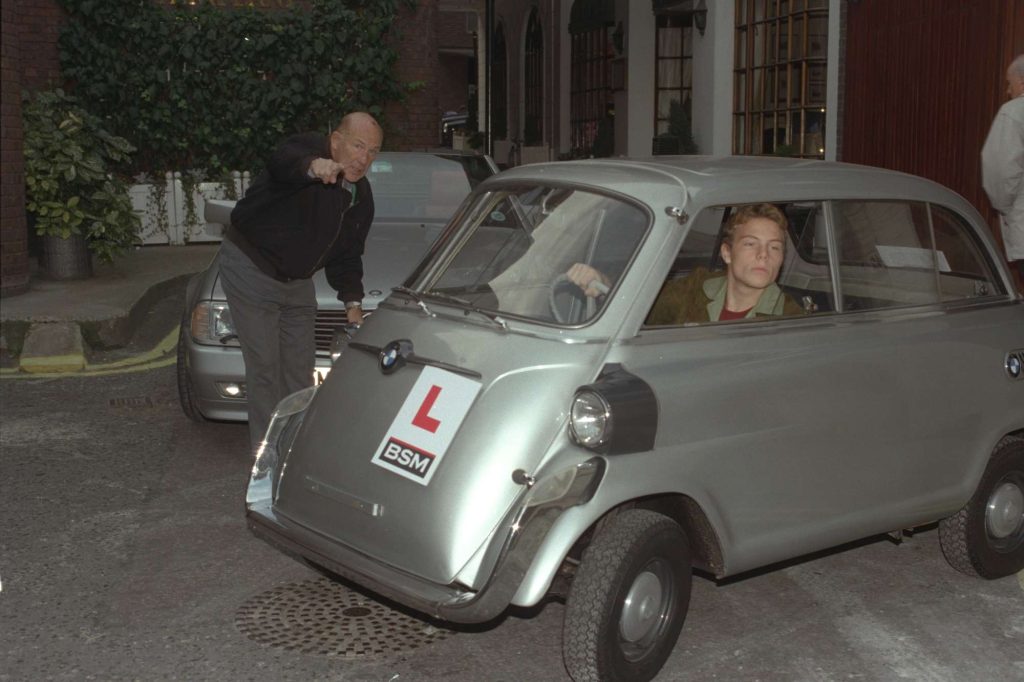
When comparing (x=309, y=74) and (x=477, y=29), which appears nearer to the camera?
(x=309, y=74)

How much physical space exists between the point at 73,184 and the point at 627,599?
424 inches

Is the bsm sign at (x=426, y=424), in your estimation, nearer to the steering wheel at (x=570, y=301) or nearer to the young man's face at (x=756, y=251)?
the steering wheel at (x=570, y=301)

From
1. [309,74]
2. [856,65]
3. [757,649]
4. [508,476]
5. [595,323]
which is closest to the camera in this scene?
[508,476]

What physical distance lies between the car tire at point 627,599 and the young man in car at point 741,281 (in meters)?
0.80

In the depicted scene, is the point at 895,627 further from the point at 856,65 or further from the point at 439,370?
the point at 856,65

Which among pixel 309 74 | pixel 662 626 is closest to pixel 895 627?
pixel 662 626

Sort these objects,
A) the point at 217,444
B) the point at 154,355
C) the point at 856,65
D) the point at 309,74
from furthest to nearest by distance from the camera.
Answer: the point at 309,74 → the point at 856,65 → the point at 154,355 → the point at 217,444

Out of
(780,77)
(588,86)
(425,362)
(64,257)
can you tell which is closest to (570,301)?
(425,362)

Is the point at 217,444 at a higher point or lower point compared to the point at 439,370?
lower

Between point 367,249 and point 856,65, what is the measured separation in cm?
760

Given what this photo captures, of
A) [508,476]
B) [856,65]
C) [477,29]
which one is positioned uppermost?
[477,29]

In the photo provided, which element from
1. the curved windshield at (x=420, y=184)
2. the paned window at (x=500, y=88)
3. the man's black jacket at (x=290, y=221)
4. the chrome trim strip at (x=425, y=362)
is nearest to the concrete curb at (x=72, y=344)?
the curved windshield at (x=420, y=184)

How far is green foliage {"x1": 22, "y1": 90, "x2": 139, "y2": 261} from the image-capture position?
13.3 m

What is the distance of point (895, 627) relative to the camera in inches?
191
